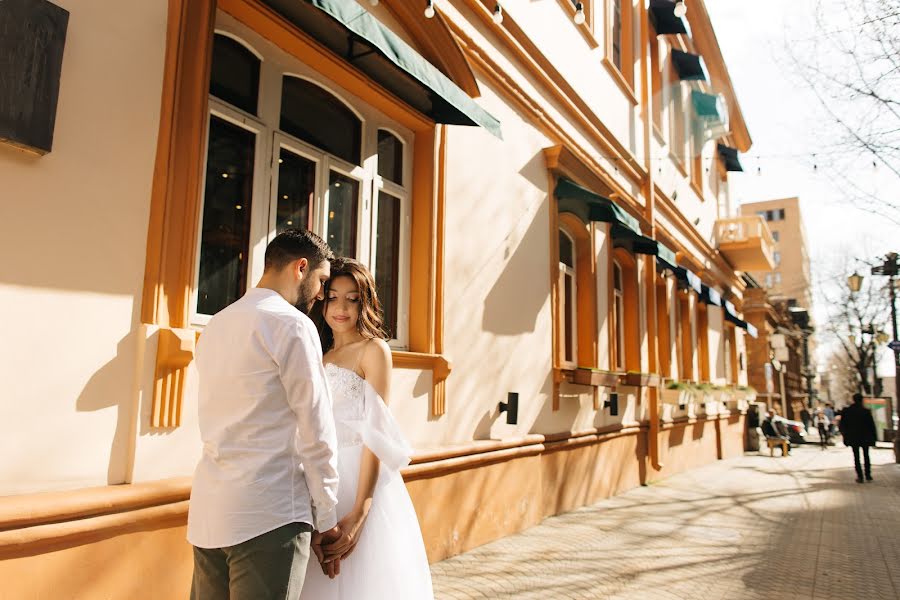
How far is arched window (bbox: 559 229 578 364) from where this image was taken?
30.7 ft

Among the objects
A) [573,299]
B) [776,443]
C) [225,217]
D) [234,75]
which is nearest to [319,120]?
[234,75]

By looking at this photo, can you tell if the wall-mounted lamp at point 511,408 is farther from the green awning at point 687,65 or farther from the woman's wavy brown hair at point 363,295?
the green awning at point 687,65

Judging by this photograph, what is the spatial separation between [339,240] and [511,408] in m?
2.70

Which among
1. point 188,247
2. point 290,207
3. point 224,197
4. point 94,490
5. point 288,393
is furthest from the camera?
point 290,207

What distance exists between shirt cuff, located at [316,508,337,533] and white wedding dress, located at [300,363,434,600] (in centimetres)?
39

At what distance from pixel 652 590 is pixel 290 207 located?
4.06 m

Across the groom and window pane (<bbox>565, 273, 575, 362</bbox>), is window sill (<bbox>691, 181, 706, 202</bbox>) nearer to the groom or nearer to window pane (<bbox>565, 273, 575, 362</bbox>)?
window pane (<bbox>565, 273, 575, 362</bbox>)

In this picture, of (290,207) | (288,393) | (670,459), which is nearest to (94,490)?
(288,393)

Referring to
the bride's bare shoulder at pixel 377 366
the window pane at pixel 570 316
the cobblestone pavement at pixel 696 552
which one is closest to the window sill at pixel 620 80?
the window pane at pixel 570 316

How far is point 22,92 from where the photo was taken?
2.77 m

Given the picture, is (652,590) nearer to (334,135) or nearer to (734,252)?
(334,135)

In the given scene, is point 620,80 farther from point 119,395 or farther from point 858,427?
point 119,395

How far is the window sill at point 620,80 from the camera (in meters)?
10.6

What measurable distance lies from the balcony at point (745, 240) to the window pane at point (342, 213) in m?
16.2
